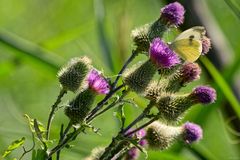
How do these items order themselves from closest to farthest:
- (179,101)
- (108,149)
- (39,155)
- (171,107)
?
(39,155), (108,149), (171,107), (179,101)

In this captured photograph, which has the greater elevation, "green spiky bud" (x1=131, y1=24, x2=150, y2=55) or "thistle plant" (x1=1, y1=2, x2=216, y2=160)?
"green spiky bud" (x1=131, y1=24, x2=150, y2=55)

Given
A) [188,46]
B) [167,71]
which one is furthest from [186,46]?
[167,71]

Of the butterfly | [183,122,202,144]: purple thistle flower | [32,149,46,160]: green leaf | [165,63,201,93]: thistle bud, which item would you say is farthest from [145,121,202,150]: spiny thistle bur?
[32,149,46,160]: green leaf

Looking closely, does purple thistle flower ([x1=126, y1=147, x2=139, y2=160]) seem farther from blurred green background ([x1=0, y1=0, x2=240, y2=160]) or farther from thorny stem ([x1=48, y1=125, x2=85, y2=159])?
thorny stem ([x1=48, y1=125, x2=85, y2=159])

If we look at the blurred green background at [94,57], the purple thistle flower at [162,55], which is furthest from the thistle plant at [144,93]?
the blurred green background at [94,57]

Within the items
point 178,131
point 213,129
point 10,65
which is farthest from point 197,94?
point 213,129

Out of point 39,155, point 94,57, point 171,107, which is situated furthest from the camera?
point 94,57

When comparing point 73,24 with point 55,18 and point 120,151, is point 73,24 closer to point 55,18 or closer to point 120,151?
point 55,18

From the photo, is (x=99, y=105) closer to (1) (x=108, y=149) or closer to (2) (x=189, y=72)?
(1) (x=108, y=149)
